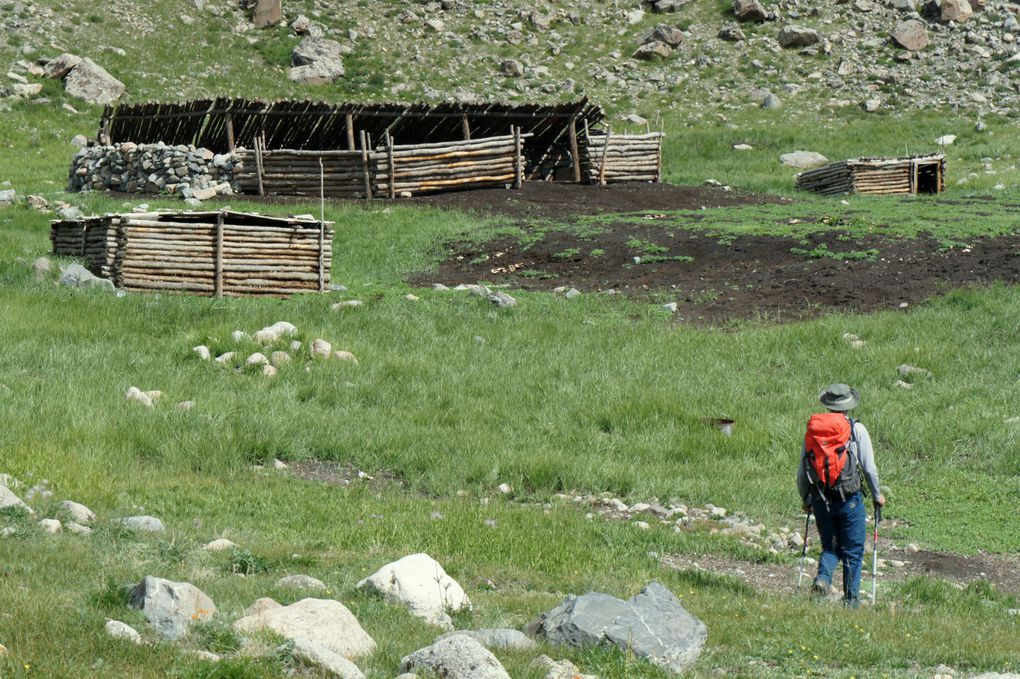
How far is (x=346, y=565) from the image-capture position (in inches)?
299

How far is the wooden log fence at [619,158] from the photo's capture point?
30109mm

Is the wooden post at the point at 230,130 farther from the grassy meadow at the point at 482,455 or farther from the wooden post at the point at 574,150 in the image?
the wooden post at the point at 574,150

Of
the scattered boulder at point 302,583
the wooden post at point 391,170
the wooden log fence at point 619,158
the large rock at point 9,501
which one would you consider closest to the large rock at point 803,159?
the wooden log fence at point 619,158

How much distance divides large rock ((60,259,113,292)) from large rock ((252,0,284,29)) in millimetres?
31073

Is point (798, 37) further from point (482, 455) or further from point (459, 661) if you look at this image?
point (459, 661)

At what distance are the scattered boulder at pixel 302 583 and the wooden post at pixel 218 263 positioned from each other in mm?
11394

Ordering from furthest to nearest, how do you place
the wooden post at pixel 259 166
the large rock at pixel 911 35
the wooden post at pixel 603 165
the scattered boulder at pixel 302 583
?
Answer: the large rock at pixel 911 35
the wooden post at pixel 603 165
the wooden post at pixel 259 166
the scattered boulder at pixel 302 583

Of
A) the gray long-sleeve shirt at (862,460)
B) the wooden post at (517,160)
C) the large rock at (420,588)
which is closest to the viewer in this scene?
the large rock at (420,588)

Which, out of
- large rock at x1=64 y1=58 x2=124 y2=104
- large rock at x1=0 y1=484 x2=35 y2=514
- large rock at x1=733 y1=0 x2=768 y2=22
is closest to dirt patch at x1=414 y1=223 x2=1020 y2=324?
large rock at x1=0 y1=484 x2=35 y2=514

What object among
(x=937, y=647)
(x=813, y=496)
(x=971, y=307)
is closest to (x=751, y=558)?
(x=813, y=496)

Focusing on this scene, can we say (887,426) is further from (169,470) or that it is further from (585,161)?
(585,161)

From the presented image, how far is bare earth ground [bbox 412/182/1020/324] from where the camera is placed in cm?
1758

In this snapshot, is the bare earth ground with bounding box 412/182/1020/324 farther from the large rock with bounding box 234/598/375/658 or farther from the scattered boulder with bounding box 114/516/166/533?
the large rock with bounding box 234/598/375/658

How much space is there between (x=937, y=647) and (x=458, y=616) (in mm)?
2498
